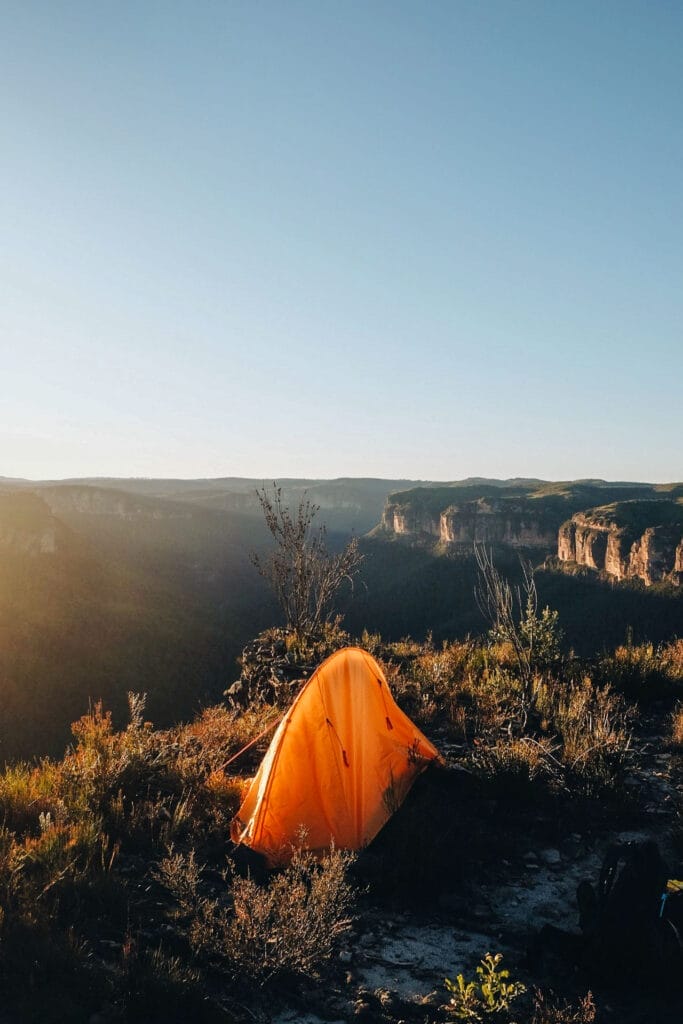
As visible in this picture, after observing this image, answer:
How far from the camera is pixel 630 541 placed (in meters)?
70.7

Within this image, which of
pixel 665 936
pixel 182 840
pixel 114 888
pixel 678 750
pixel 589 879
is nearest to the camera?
pixel 665 936

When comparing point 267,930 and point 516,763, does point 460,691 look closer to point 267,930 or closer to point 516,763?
point 516,763

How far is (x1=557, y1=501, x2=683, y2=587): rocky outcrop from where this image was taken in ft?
208

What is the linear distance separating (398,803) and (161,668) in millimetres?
40587

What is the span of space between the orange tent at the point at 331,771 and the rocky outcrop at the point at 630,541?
2504 inches

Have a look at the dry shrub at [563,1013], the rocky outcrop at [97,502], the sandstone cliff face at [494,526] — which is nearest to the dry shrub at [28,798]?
the dry shrub at [563,1013]

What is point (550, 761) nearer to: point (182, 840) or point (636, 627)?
point (182, 840)

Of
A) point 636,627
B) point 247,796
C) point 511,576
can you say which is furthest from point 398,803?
point 511,576

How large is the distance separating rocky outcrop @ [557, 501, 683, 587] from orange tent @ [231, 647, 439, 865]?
63593 mm

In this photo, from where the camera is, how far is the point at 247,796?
5.62 m

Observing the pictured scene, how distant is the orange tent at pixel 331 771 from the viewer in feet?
17.2

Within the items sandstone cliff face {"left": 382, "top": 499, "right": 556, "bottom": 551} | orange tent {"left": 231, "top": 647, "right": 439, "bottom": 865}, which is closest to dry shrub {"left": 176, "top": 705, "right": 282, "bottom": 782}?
orange tent {"left": 231, "top": 647, "right": 439, "bottom": 865}

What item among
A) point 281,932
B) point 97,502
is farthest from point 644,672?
point 97,502

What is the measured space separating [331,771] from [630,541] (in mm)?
74843
